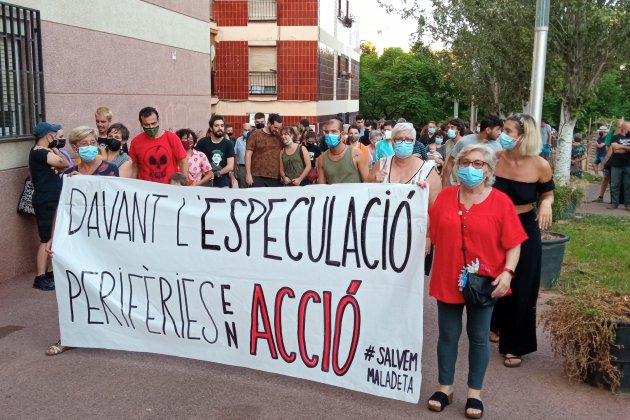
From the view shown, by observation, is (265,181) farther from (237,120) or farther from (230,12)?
(230,12)

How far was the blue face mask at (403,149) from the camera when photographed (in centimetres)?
577

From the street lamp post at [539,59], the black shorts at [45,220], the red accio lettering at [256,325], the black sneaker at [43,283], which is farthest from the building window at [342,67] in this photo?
the red accio lettering at [256,325]

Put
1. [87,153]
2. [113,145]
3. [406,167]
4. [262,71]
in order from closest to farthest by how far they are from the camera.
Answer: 1. [406,167]
2. [87,153]
3. [113,145]
4. [262,71]

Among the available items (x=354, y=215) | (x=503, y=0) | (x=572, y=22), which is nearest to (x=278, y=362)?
(x=354, y=215)

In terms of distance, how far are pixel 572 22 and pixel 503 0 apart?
2177 mm

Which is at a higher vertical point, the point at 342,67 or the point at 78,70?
the point at 342,67

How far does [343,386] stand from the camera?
197 inches

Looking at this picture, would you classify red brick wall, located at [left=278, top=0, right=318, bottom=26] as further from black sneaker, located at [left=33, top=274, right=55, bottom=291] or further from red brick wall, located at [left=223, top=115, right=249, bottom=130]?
black sneaker, located at [left=33, top=274, right=55, bottom=291]

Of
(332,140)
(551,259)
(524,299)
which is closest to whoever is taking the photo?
(524,299)

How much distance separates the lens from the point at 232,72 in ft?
91.4

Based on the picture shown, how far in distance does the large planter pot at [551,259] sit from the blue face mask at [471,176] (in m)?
3.78

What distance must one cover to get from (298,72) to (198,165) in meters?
19.1

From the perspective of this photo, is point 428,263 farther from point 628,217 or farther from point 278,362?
point 628,217

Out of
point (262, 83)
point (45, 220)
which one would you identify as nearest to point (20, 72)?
point (45, 220)
